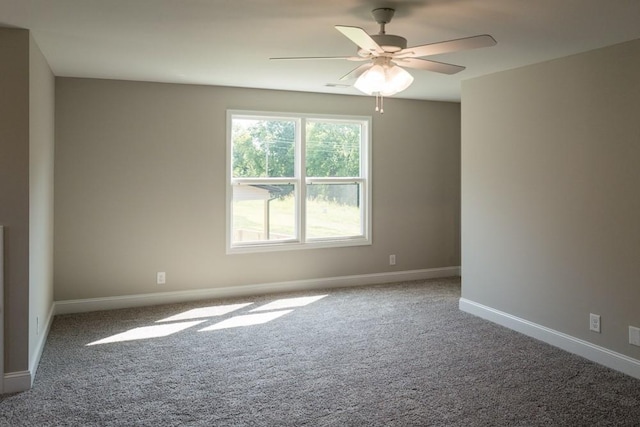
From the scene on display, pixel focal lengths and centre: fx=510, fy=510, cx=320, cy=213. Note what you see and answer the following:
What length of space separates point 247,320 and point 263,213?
146cm

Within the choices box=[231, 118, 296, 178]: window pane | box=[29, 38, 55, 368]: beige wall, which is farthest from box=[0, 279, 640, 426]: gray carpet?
box=[231, 118, 296, 178]: window pane

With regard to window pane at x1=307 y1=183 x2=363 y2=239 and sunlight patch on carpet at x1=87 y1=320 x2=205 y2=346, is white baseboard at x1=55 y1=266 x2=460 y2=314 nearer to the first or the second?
window pane at x1=307 y1=183 x2=363 y2=239

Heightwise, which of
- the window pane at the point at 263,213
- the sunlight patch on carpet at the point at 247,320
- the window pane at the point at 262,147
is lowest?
the sunlight patch on carpet at the point at 247,320

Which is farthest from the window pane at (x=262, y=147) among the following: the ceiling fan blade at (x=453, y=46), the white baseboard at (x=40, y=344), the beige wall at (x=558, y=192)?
the ceiling fan blade at (x=453, y=46)

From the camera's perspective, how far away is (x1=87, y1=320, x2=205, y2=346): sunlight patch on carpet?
4.20m

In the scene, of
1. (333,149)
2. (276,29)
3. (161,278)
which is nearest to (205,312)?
(161,278)

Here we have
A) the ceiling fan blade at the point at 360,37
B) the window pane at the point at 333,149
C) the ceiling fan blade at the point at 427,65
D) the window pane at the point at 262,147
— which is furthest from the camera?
the window pane at the point at 333,149

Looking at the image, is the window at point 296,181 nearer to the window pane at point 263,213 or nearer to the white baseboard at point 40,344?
the window pane at point 263,213

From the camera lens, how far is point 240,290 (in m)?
5.64

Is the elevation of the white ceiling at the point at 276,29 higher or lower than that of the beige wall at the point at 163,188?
higher

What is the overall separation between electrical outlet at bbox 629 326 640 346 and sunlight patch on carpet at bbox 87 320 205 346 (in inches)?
135

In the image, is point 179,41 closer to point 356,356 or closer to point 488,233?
point 356,356

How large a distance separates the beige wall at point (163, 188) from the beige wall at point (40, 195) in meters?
0.30

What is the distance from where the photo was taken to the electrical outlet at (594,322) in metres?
3.76
